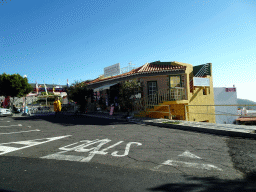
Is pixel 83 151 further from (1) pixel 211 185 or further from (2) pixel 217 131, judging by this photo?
(2) pixel 217 131

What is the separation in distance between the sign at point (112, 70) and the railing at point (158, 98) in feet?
22.6

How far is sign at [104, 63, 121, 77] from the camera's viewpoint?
2010 centimetres

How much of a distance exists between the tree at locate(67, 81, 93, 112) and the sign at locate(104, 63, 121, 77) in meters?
3.57

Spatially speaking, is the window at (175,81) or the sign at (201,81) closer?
the window at (175,81)

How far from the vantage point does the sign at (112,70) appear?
20.1 meters

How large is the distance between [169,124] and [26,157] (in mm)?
6678

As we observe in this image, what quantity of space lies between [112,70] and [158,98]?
9.25m

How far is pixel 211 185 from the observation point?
2.79 m

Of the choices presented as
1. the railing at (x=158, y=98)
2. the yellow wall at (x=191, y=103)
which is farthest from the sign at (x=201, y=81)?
the railing at (x=158, y=98)

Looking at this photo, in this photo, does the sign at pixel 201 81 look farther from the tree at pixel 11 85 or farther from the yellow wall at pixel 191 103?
the tree at pixel 11 85

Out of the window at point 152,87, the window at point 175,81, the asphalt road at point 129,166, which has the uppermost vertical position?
the window at point 175,81

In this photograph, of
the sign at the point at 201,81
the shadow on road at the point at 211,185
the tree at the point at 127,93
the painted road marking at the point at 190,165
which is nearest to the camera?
the shadow on road at the point at 211,185

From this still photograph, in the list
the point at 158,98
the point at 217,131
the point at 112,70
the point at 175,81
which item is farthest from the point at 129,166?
the point at 112,70

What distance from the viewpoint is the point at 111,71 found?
68.8 feet
